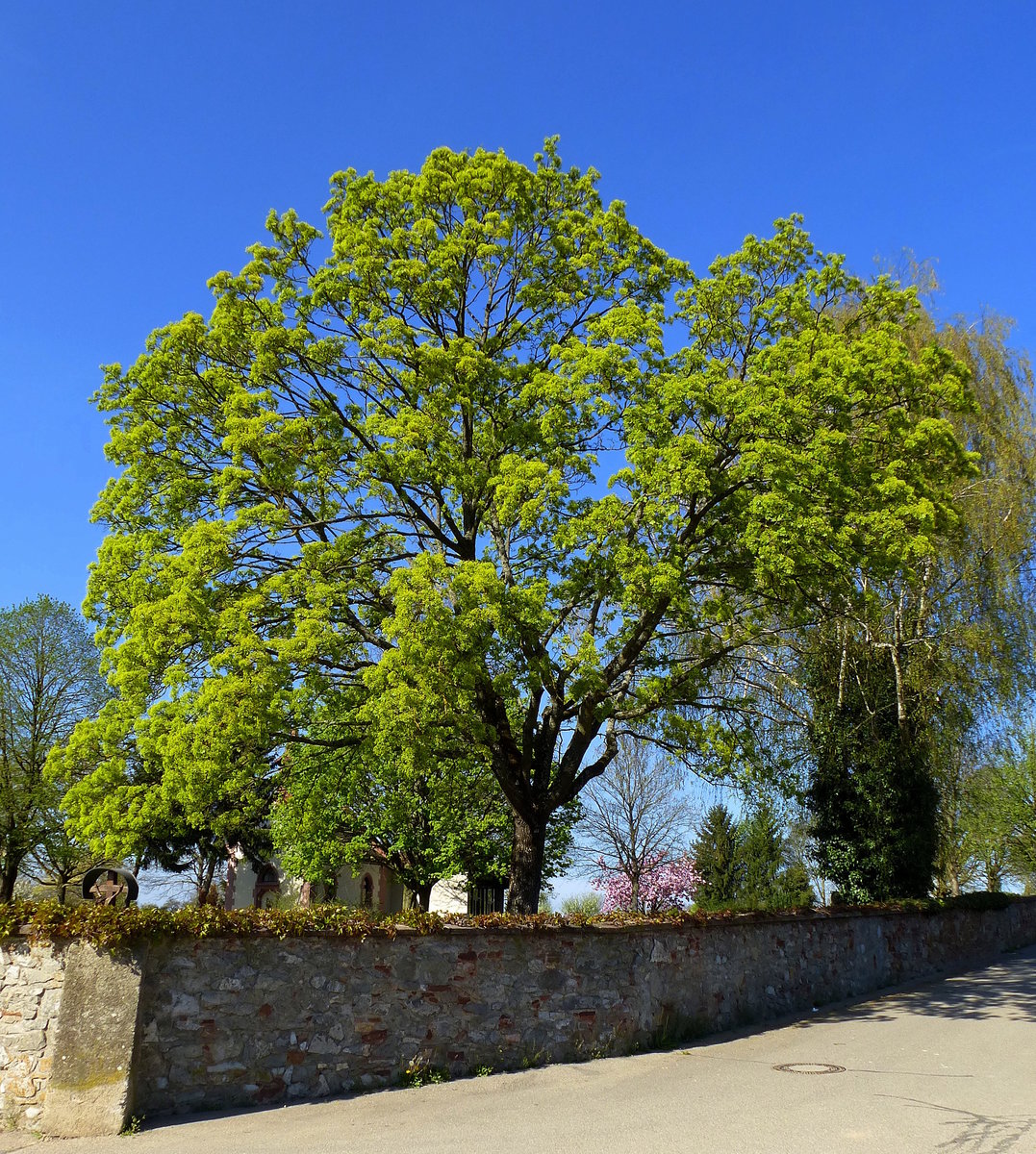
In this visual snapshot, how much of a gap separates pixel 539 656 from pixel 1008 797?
2527 cm

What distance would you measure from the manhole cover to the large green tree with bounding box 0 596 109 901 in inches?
878

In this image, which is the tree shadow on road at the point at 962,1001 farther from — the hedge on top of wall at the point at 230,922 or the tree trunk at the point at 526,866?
the hedge on top of wall at the point at 230,922

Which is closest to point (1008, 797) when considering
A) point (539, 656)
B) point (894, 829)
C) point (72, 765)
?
point (894, 829)

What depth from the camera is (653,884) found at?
32.6 m

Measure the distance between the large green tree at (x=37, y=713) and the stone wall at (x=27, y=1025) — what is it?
2023cm

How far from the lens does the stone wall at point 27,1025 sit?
266 inches

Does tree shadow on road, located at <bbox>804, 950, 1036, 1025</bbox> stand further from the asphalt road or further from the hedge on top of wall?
the hedge on top of wall

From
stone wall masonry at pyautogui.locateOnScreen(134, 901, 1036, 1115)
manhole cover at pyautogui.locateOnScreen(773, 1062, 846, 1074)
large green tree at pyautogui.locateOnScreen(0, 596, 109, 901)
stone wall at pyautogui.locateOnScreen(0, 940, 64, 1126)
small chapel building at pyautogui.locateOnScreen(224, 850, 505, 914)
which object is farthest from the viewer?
small chapel building at pyautogui.locateOnScreen(224, 850, 505, 914)

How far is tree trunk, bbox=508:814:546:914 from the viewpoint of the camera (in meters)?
12.4

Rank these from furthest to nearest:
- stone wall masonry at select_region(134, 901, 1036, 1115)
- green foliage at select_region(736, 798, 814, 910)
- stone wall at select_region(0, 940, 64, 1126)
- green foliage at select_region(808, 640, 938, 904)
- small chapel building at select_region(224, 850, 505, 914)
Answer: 1. small chapel building at select_region(224, 850, 505, 914)
2. green foliage at select_region(736, 798, 814, 910)
3. green foliage at select_region(808, 640, 938, 904)
4. stone wall masonry at select_region(134, 901, 1036, 1115)
5. stone wall at select_region(0, 940, 64, 1126)

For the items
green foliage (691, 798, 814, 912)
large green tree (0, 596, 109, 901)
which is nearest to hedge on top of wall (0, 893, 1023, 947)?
large green tree (0, 596, 109, 901)

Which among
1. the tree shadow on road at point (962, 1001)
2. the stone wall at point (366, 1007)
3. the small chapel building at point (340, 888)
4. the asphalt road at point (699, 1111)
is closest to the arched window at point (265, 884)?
the small chapel building at point (340, 888)

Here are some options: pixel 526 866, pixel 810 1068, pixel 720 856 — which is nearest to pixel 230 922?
pixel 526 866

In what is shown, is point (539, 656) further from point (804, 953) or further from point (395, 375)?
point (804, 953)
